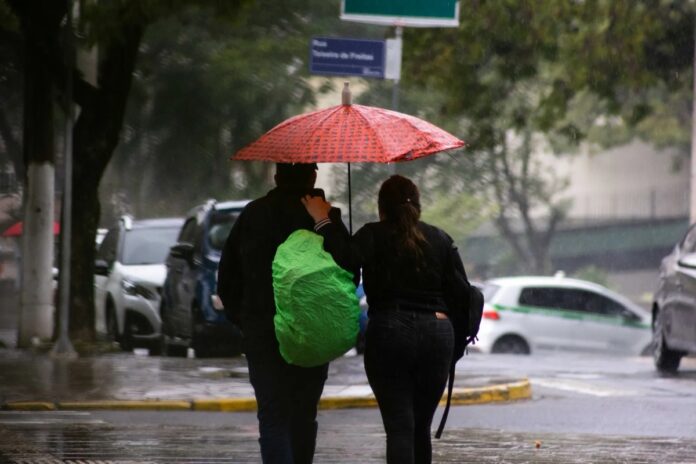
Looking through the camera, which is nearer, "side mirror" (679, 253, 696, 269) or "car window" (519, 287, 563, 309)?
"side mirror" (679, 253, 696, 269)

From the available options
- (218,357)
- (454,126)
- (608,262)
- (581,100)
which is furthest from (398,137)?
(608,262)

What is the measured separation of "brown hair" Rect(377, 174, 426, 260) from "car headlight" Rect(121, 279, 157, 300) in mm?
13183

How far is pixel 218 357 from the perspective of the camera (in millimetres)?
17906

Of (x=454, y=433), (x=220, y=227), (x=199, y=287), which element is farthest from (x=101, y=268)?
(x=454, y=433)

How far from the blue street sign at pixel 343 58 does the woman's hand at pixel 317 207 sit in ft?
26.0

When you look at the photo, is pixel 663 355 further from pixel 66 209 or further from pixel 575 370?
pixel 66 209

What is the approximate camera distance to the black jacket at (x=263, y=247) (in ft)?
21.8

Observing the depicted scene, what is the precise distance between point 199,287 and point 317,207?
1053 centimetres

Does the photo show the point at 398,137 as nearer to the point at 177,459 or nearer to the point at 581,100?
the point at 177,459

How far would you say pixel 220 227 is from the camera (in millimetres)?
17500

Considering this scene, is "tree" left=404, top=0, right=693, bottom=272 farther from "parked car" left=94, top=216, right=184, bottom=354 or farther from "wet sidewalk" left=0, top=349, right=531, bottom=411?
"wet sidewalk" left=0, top=349, right=531, bottom=411

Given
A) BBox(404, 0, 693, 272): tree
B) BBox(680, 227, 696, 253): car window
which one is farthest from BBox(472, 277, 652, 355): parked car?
BBox(680, 227, 696, 253): car window

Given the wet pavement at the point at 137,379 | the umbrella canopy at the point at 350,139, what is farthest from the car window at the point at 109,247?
the umbrella canopy at the point at 350,139

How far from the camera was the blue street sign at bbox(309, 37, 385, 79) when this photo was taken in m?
14.5
